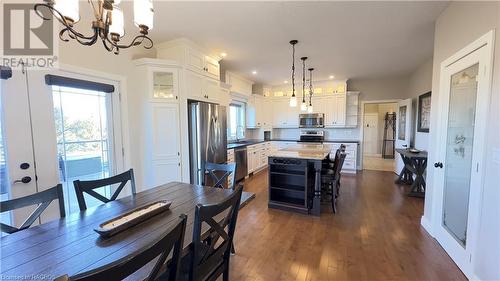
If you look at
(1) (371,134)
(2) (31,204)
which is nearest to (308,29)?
(2) (31,204)

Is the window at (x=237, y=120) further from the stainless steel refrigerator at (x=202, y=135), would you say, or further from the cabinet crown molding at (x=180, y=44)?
the cabinet crown molding at (x=180, y=44)

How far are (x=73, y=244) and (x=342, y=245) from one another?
248 cm

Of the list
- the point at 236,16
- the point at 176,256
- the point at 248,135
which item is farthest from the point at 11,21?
the point at 248,135

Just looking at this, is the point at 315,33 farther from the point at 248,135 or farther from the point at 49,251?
the point at 248,135

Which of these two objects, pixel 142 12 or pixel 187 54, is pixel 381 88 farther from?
pixel 142 12

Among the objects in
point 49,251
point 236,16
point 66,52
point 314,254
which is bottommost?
point 314,254

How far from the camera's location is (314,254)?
232 cm

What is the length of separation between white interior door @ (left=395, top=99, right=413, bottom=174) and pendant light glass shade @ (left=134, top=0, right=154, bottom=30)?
19.8ft

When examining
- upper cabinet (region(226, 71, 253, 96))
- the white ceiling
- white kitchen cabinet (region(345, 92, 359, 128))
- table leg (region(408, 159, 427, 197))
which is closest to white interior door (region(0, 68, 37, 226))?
the white ceiling

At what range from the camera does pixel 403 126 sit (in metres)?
5.75

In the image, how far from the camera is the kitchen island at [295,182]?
3.32m

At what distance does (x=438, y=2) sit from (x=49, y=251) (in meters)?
3.90

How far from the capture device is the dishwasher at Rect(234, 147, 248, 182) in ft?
16.5

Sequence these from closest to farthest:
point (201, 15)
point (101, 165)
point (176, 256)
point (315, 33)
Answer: point (176, 256), point (201, 15), point (101, 165), point (315, 33)
